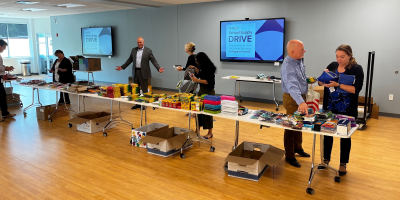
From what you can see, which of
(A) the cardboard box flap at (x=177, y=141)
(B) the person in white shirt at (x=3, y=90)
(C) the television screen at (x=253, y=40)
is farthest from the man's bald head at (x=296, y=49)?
(B) the person in white shirt at (x=3, y=90)

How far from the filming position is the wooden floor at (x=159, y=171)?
127 inches

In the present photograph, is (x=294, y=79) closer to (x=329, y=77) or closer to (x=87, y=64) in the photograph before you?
(x=329, y=77)

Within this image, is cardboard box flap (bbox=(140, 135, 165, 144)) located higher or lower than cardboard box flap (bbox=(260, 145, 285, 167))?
higher

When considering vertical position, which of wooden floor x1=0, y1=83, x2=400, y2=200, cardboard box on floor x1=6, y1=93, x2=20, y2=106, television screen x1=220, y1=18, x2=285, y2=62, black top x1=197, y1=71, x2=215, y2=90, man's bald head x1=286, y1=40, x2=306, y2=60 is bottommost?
wooden floor x1=0, y1=83, x2=400, y2=200

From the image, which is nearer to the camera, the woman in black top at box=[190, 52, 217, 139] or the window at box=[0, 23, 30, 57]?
the woman in black top at box=[190, 52, 217, 139]

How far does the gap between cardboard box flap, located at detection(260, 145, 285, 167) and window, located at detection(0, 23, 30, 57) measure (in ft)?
50.1

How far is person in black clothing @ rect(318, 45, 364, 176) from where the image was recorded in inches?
128

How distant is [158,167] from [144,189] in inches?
23.4

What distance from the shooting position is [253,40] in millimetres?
7957

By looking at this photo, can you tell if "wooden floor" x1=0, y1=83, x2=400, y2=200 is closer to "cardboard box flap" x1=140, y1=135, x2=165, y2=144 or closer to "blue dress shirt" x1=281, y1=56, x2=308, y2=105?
"cardboard box flap" x1=140, y1=135, x2=165, y2=144

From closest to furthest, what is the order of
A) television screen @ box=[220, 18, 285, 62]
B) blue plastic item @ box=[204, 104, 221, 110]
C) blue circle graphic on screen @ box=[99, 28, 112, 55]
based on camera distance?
1. blue plastic item @ box=[204, 104, 221, 110]
2. television screen @ box=[220, 18, 285, 62]
3. blue circle graphic on screen @ box=[99, 28, 112, 55]

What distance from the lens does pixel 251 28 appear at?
7.94m

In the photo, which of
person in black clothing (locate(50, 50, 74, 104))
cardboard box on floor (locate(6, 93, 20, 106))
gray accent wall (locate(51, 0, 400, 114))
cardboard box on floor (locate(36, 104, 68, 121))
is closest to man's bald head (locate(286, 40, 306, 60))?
gray accent wall (locate(51, 0, 400, 114))

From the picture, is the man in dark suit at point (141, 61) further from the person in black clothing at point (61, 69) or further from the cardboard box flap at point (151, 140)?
the cardboard box flap at point (151, 140)
